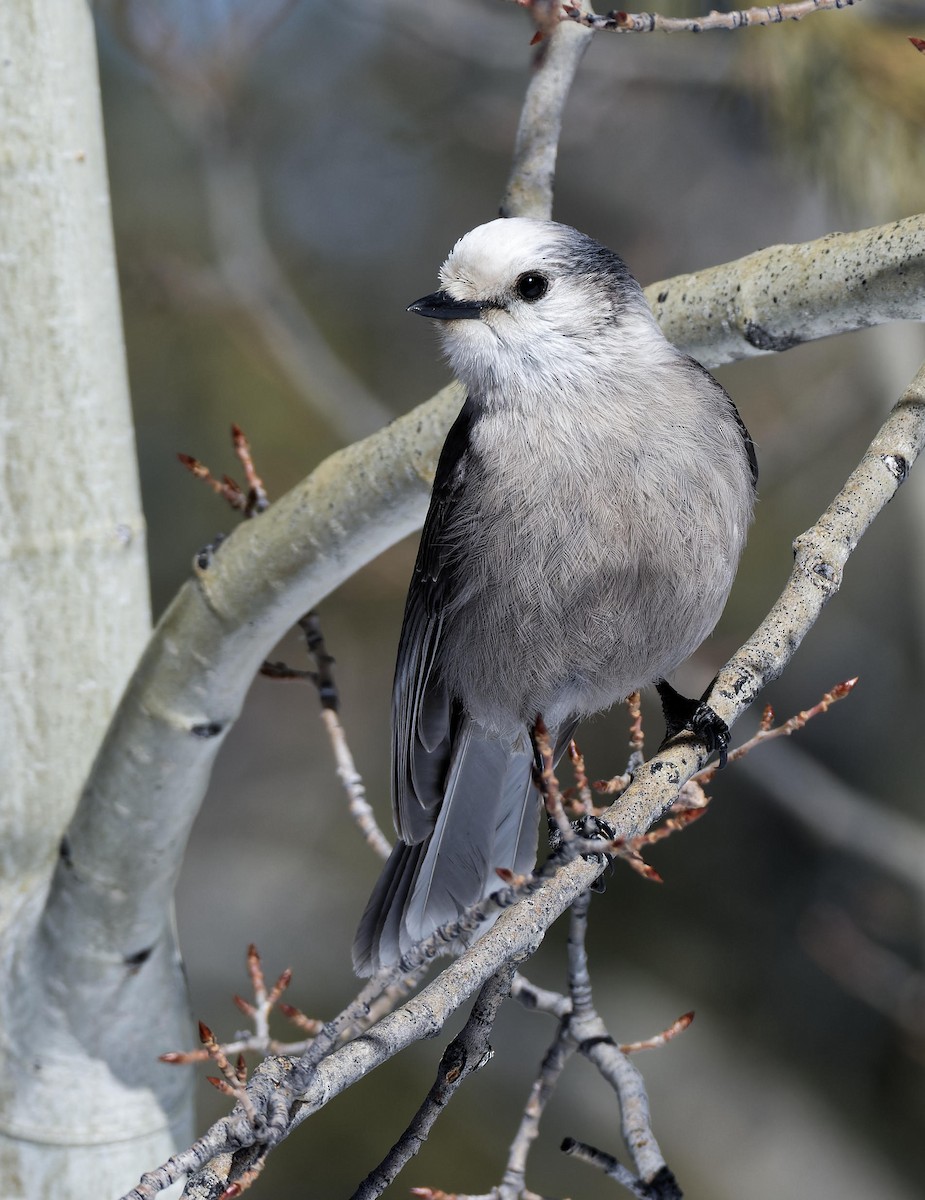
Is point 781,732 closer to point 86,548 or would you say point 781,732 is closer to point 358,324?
point 86,548

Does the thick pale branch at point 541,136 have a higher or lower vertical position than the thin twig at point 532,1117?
higher

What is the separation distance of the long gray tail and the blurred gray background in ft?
6.31

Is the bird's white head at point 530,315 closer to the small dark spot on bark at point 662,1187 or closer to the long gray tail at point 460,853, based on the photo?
the long gray tail at point 460,853

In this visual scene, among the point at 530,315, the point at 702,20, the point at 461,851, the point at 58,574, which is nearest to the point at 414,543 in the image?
the point at 461,851

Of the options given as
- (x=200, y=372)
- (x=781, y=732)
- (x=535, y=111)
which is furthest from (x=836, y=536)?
(x=200, y=372)

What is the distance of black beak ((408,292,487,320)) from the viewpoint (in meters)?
1.90

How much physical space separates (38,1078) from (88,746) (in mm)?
540

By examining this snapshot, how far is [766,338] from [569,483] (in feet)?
1.17

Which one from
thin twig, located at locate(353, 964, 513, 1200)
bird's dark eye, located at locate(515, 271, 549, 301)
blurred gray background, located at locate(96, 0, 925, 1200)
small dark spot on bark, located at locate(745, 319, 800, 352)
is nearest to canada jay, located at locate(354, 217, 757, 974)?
bird's dark eye, located at locate(515, 271, 549, 301)

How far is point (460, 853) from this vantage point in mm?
2320

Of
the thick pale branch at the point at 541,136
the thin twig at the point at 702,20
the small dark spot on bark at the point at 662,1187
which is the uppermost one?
the thick pale branch at the point at 541,136

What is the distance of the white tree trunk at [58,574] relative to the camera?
203 cm

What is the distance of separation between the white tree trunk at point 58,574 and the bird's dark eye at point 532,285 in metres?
0.69

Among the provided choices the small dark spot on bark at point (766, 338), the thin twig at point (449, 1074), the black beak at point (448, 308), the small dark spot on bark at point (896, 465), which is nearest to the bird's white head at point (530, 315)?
the black beak at point (448, 308)
